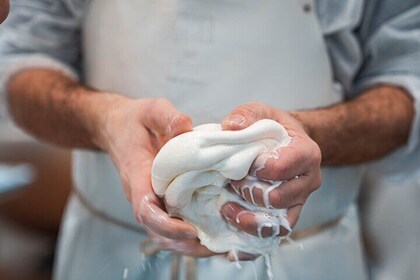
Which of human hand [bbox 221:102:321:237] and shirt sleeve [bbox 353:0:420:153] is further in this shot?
shirt sleeve [bbox 353:0:420:153]

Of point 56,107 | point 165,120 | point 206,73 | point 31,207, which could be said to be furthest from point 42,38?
point 31,207

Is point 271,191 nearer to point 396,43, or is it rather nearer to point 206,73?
point 206,73

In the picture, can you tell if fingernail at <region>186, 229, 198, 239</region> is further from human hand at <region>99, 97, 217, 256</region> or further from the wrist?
the wrist

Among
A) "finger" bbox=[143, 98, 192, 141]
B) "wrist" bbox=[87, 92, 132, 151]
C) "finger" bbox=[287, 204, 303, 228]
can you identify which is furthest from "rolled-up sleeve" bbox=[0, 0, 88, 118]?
"finger" bbox=[287, 204, 303, 228]

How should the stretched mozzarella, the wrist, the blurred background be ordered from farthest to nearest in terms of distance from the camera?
the blurred background < the wrist < the stretched mozzarella

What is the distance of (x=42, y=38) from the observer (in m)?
0.71

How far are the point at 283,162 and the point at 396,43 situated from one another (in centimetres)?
33

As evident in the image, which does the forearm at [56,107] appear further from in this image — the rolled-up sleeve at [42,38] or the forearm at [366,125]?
the forearm at [366,125]

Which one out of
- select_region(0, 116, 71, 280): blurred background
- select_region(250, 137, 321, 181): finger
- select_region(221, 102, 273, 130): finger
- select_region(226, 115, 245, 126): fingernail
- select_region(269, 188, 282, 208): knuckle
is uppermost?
select_region(226, 115, 245, 126): fingernail

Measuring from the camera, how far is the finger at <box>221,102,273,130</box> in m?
0.43

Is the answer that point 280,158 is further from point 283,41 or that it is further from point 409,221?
point 409,221

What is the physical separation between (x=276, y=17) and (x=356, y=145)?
0.16 metres

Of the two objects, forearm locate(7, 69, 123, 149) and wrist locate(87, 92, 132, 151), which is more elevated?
wrist locate(87, 92, 132, 151)

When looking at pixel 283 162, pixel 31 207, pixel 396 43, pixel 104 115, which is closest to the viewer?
pixel 283 162
